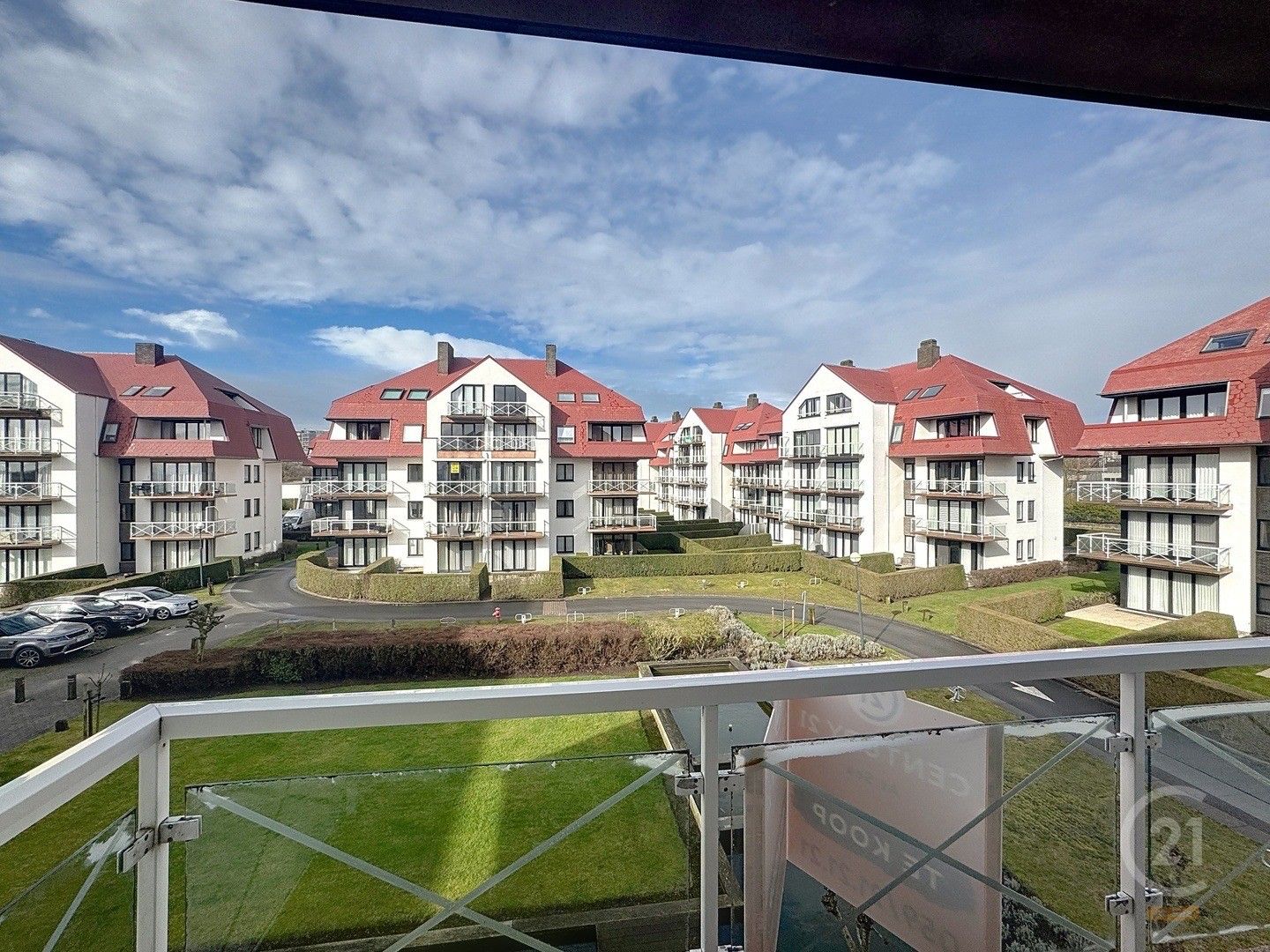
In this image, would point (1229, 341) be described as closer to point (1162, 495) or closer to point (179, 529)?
point (1162, 495)

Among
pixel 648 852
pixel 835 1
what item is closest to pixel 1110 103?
pixel 835 1

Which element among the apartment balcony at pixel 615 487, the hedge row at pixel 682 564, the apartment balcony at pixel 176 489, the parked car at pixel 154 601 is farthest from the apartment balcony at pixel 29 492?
the apartment balcony at pixel 615 487

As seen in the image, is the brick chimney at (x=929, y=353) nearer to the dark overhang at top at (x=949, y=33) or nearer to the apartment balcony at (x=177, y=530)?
the dark overhang at top at (x=949, y=33)

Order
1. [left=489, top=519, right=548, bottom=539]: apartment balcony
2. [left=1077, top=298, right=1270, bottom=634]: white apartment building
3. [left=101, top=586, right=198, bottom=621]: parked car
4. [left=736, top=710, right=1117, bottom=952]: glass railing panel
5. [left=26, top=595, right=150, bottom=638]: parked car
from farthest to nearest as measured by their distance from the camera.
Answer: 1. [left=489, top=519, right=548, bottom=539]: apartment balcony
2. [left=101, top=586, right=198, bottom=621]: parked car
3. [left=26, top=595, right=150, bottom=638]: parked car
4. [left=1077, top=298, right=1270, bottom=634]: white apartment building
5. [left=736, top=710, right=1117, bottom=952]: glass railing panel

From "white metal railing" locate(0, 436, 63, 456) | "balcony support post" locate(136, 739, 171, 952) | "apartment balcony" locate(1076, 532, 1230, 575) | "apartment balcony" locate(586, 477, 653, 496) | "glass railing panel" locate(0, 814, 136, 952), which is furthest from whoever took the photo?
"apartment balcony" locate(586, 477, 653, 496)

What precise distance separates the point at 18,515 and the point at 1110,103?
70.2ft

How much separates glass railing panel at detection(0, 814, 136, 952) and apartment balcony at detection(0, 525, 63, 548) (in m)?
19.9

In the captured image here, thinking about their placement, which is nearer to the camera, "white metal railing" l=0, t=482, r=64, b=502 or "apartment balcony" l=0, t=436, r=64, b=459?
"white metal railing" l=0, t=482, r=64, b=502

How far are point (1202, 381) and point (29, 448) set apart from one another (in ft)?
85.1

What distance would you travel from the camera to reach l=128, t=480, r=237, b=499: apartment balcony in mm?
15805

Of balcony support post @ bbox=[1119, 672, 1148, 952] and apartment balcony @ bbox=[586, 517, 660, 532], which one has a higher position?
balcony support post @ bbox=[1119, 672, 1148, 952]

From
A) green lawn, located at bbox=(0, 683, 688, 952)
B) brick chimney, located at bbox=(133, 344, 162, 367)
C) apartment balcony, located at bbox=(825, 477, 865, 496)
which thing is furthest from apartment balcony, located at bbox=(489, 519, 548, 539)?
green lawn, located at bbox=(0, 683, 688, 952)

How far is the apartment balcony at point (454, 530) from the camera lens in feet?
54.2

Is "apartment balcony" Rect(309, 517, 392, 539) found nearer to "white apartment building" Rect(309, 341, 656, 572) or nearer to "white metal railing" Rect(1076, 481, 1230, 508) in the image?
"white apartment building" Rect(309, 341, 656, 572)
